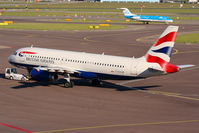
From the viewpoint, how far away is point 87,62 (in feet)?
179

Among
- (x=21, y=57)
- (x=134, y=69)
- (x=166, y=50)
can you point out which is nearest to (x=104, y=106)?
(x=134, y=69)

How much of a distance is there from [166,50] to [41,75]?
55.5 feet

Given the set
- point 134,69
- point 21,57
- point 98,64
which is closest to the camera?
point 134,69

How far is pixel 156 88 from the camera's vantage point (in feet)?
184

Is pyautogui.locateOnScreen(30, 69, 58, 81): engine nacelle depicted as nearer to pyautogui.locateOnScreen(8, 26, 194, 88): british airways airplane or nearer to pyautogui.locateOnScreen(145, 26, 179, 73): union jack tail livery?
pyautogui.locateOnScreen(8, 26, 194, 88): british airways airplane

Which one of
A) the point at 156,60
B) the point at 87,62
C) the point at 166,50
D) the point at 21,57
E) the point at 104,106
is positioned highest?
the point at 166,50

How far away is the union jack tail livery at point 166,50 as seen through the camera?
49.4 metres

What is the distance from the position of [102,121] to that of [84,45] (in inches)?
2540

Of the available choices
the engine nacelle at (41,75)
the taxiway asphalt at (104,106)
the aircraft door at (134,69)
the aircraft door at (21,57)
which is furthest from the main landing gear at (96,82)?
the aircraft door at (21,57)

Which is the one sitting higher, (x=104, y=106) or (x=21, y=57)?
(x=21, y=57)

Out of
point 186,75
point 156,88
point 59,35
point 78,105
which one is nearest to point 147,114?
point 78,105

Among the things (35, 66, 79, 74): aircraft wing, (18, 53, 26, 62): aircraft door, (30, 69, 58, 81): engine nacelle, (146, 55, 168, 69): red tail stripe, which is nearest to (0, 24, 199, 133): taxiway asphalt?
(30, 69, 58, 81): engine nacelle

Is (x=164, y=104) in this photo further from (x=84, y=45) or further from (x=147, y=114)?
(x=84, y=45)

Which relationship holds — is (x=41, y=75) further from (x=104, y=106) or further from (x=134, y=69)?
(x=104, y=106)
